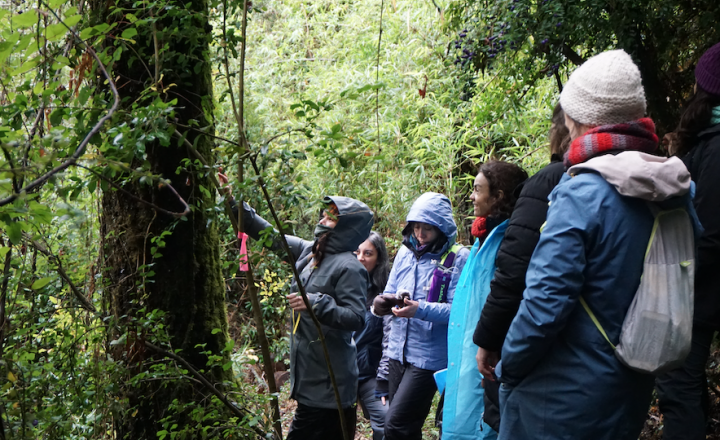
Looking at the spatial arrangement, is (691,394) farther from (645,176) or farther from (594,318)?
(645,176)

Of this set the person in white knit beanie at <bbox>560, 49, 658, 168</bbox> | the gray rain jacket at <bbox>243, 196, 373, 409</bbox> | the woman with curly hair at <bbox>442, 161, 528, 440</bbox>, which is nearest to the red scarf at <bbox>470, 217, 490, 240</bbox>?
the woman with curly hair at <bbox>442, 161, 528, 440</bbox>

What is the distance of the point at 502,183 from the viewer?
252 centimetres

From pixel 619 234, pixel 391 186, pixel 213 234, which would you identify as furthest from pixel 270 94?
pixel 619 234

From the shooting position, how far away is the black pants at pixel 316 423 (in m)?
2.97

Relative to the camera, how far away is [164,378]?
2.04 meters

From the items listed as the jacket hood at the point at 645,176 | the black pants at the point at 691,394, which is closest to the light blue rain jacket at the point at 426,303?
the black pants at the point at 691,394

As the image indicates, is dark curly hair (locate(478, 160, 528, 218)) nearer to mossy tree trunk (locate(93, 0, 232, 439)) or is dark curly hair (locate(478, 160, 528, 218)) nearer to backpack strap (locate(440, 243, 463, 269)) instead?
backpack strap (locate(440, 243, 463, 269))

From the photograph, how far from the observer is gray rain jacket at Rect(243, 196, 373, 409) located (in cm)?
293

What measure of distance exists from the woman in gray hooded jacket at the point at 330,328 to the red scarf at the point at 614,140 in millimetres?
1309

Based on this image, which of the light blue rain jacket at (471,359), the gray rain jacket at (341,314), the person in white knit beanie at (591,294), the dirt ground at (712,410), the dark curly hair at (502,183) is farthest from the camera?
the dirt ground at (712,410)

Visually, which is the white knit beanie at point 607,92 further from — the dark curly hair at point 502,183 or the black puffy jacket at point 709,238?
the black puffy jacket at point 709,238

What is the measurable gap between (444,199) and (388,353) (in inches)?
38.5

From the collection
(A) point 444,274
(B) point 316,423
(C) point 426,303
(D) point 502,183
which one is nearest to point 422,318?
(C) point 426,303

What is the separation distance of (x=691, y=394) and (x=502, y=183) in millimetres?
1240
